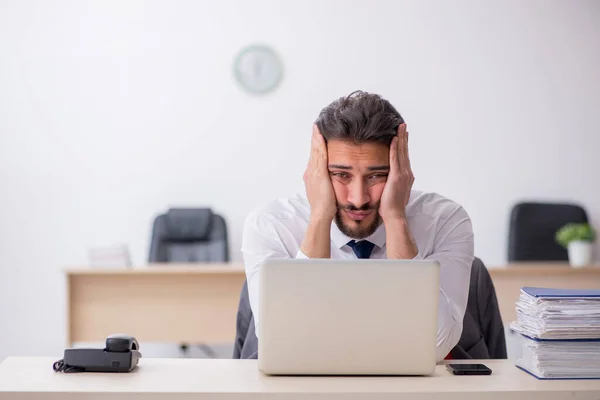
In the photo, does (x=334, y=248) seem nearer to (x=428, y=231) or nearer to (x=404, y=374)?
(x=428, y=231)

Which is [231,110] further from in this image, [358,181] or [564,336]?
[564,336]

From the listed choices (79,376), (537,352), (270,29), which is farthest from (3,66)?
(537,352)

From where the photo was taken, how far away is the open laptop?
1261 millimetres

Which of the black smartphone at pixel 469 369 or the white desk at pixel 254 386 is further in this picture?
the black smartphone at pixel 469 369

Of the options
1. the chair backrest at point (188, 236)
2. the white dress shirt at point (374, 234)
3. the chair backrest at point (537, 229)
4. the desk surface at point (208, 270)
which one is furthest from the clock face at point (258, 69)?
A: the white dress shirt at point (374, 234)

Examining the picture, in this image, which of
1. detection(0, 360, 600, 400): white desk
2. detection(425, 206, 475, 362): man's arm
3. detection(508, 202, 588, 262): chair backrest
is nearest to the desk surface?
detection(508, 202, 588, 262): chair backrest

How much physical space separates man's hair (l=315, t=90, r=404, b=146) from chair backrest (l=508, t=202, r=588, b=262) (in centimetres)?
294

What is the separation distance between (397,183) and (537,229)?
3139 mm

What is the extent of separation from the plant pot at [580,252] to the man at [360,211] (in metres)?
2.77

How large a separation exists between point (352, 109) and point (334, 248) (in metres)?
0.42

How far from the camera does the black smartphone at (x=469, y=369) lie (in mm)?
1359

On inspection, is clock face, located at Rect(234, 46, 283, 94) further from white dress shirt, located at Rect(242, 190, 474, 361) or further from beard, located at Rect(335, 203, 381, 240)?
beard, located at Rect(335, 203, 381, 240)

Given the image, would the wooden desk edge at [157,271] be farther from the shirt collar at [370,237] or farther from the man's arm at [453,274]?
the man's arm at [453,274]

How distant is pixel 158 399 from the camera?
119cm
